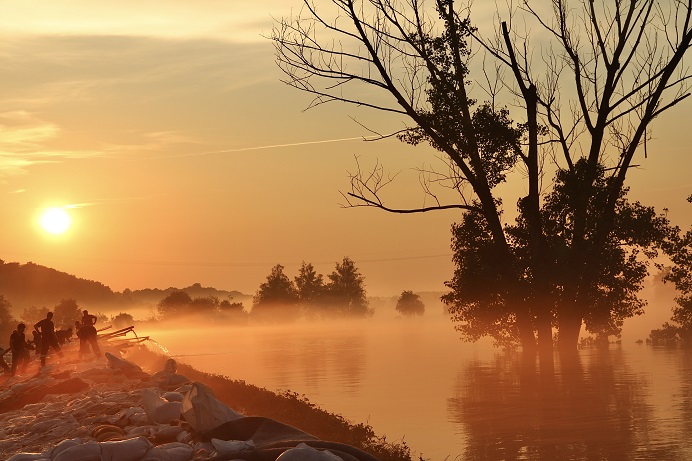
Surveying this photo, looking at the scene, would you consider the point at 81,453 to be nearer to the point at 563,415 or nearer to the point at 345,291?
the point at 563,415

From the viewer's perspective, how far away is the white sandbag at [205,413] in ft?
53.2

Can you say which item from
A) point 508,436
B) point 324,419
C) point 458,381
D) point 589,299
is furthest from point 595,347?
point 324,419

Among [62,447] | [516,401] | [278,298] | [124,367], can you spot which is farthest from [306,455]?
[278,298]

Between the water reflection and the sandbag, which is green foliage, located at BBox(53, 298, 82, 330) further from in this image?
the sandbag

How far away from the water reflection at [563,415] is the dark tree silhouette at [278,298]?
142 metres

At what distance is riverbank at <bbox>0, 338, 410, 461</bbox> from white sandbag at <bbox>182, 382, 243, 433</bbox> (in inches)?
1.6

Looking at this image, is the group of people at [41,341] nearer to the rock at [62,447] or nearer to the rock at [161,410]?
the rock at [161,410]

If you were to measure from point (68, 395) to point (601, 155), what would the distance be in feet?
77.9

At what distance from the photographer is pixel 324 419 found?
23969 millimetres

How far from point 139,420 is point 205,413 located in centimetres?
261

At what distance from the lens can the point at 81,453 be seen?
13.6 m

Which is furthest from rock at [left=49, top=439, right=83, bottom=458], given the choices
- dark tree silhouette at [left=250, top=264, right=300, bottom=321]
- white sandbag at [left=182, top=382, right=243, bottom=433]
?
dark tree silhouette at [left=250, top=264, right=300, bottom=321]

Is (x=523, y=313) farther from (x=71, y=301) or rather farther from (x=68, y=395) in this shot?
(x=71, y=301)

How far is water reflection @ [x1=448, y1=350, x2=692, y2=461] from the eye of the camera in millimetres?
23375
